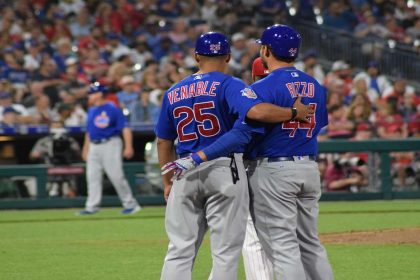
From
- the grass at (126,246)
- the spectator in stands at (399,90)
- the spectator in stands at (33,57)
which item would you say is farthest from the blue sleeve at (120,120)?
the spectator in stands at (399,90)

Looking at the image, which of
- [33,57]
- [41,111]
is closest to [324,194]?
[41,111]

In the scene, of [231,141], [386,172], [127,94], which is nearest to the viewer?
[231,141]

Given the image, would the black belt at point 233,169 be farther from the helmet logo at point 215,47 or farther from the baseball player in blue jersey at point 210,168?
the helmet logo at point 215,47

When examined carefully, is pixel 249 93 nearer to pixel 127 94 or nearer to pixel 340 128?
pixel 340 128

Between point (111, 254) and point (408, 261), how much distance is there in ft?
10.1

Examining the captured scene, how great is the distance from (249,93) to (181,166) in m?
0.63

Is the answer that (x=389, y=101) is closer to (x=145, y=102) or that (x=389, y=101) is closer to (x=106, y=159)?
(x=145, y=102)

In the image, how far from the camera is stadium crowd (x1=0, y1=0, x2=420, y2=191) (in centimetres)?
1606

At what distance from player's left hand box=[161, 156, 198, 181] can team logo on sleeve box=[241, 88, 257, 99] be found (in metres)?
0.54

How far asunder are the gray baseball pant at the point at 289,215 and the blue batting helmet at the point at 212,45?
0.77m

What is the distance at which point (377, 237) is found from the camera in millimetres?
10844

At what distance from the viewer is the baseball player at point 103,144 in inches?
540

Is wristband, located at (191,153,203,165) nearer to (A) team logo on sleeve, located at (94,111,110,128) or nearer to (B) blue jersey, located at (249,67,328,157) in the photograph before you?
(B) blue jersey, located at (249,67,328,157)

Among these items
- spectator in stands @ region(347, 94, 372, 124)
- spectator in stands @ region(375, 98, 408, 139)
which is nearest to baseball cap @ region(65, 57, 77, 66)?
spectator in stands @ region(347, 94, 372, 124)
